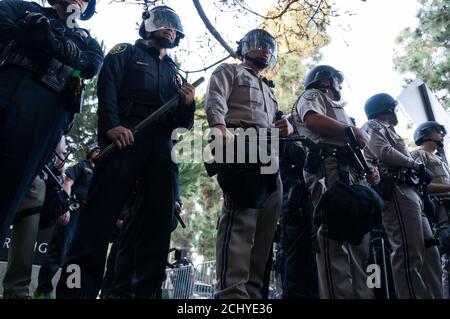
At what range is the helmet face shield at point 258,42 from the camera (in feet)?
11.8

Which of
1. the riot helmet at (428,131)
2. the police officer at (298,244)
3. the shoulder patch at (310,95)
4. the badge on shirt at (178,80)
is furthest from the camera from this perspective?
the riot helmet at (428,131)

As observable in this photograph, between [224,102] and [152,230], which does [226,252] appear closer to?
[152,230]

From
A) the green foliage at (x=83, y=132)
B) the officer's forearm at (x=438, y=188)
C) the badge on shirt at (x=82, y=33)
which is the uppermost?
the green foliage at (x=83, y=132)

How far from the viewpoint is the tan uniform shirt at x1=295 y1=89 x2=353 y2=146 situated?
11.7 feet

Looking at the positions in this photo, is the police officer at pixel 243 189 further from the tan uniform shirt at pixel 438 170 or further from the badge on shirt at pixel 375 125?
the tan uniform shirt at pixel 438 170

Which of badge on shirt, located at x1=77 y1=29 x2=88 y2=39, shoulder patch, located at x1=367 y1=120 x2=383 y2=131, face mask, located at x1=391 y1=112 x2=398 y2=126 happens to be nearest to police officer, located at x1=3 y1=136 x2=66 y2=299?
badge on shirt, located at x1=77 y1=29 x2=88 y2=39

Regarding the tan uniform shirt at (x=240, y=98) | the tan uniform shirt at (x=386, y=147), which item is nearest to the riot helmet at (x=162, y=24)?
the tan uniform shirt at (x=240, y=98)

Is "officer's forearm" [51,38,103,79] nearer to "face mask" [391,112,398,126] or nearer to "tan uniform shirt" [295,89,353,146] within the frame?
"tan uniform shirt" [295,89,353,146]

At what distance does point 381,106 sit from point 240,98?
6.76 ft

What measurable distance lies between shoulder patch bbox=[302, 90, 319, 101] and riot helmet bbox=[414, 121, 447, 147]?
2.38m

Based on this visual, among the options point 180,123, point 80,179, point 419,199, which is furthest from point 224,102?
point 80,179

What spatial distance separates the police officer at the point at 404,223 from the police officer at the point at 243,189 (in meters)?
1.43

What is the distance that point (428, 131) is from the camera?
547cm

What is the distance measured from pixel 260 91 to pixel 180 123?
2.25 feet
